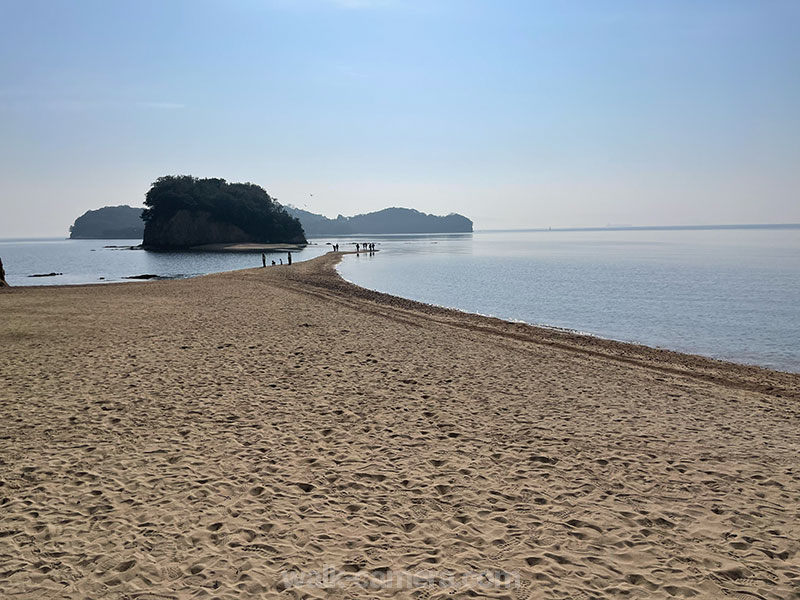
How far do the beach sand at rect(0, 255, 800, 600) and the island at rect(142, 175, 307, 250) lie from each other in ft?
457

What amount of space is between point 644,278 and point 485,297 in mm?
20708

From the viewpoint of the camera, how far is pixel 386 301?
29062 millimetres

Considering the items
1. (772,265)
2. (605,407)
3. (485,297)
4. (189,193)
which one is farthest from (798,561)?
(189,193)

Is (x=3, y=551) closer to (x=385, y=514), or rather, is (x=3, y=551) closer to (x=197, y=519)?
(x=197, y=519)

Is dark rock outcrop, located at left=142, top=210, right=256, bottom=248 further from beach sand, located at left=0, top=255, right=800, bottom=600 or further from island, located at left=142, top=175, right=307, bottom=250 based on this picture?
beach sand, located at left=0, top=255, right=800, bottom=600

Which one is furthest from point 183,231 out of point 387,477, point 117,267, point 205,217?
point 387,477

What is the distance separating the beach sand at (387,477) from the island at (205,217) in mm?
139277

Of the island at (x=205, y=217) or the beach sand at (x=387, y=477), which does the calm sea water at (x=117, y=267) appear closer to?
the beach sand at (x=387, y=477)

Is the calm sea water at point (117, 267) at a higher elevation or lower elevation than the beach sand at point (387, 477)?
higher

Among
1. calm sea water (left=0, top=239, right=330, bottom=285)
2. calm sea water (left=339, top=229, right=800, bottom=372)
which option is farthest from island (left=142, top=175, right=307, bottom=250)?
A: calm sea water (left=339, top=229, right=800, bottom=372)

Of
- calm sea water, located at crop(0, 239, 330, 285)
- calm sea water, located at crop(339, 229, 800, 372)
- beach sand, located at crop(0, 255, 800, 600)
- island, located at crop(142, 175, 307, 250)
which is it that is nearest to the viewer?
beach sand, located at crop(0, 255, 800, 600)

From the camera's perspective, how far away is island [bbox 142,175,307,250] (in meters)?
142

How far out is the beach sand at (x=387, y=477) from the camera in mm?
4758

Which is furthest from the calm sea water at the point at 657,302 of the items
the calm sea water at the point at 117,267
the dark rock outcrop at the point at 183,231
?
the dark rock outcrop at the point at 183,231
